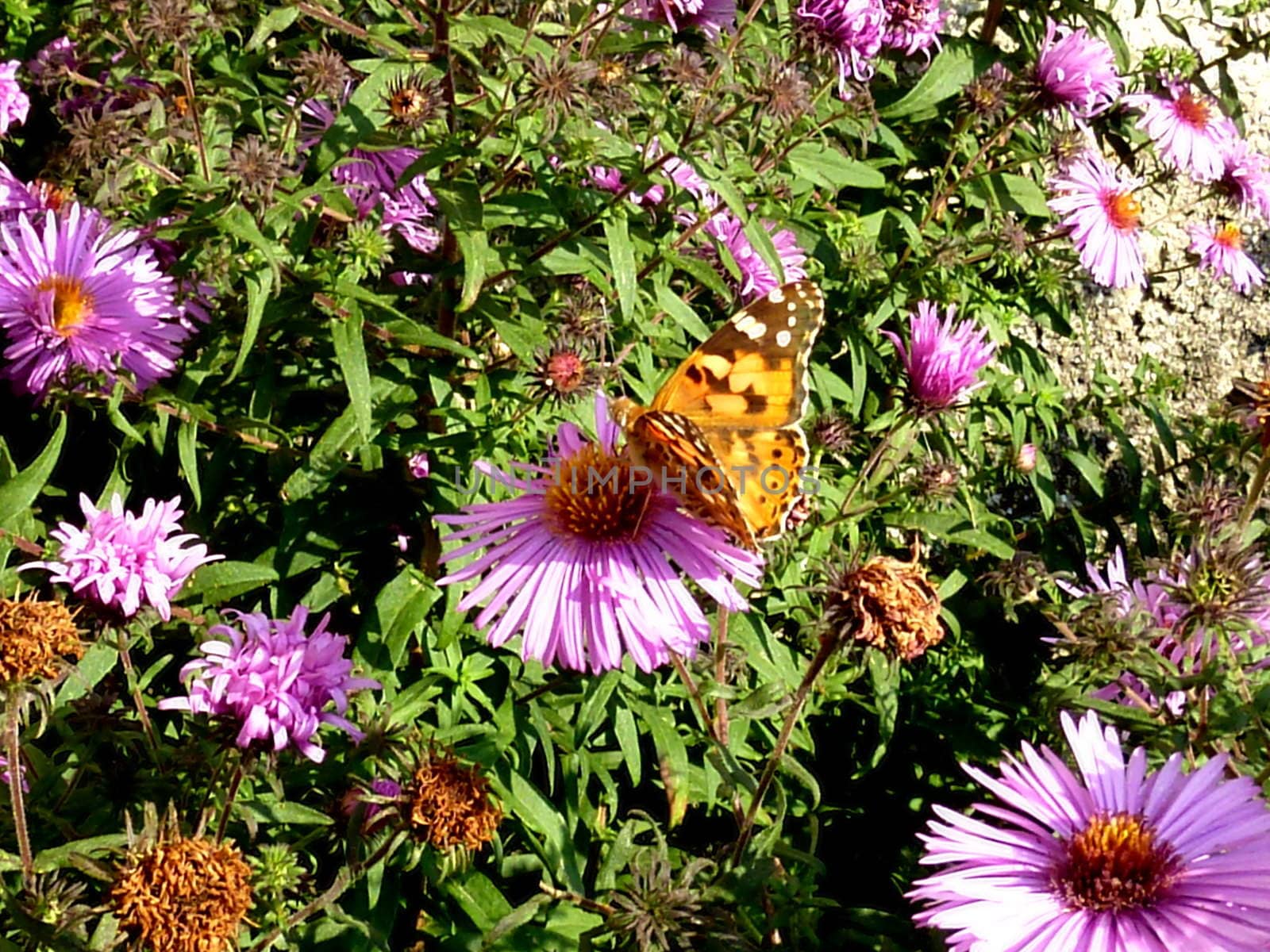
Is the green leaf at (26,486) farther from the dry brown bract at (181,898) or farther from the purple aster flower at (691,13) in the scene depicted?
the purple aster flower at (691,13)

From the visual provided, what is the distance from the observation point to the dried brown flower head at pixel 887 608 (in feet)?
5.06

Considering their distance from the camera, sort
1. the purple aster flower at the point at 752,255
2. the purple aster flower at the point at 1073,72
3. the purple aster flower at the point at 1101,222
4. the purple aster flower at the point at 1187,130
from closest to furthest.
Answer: the purple aster flower at the point at 752,255
the purple aster flower at the point at 1073,72
the purple aster flower at the point at 1101,222
the purple aster flower at the point at 1187,130

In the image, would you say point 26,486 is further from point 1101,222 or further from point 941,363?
point 1101,222

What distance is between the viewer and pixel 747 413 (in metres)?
1.92

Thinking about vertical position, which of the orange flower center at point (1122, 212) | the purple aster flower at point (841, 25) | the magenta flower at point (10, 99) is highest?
the orange flower center at point (1122, 212)

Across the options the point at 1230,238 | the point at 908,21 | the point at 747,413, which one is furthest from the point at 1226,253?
the point at 747,413

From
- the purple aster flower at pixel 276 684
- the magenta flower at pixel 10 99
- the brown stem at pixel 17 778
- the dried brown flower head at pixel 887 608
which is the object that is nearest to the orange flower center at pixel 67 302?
the magenta flower at pixel 10 99

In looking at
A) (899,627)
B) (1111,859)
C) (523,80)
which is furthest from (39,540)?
(1111,859)

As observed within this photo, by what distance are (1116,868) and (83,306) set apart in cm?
194

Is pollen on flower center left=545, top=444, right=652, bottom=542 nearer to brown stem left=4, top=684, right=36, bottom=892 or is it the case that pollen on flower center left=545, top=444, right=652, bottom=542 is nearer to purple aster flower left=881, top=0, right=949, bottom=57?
brown stem left=4, top=684, right=36, bottom=892

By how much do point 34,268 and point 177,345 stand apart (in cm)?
28

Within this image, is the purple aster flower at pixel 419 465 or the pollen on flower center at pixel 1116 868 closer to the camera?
the pollen on flower center at pixel 1116 868

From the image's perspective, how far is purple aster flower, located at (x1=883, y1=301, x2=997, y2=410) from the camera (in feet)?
7.78

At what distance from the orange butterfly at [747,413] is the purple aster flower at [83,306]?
0.93m
